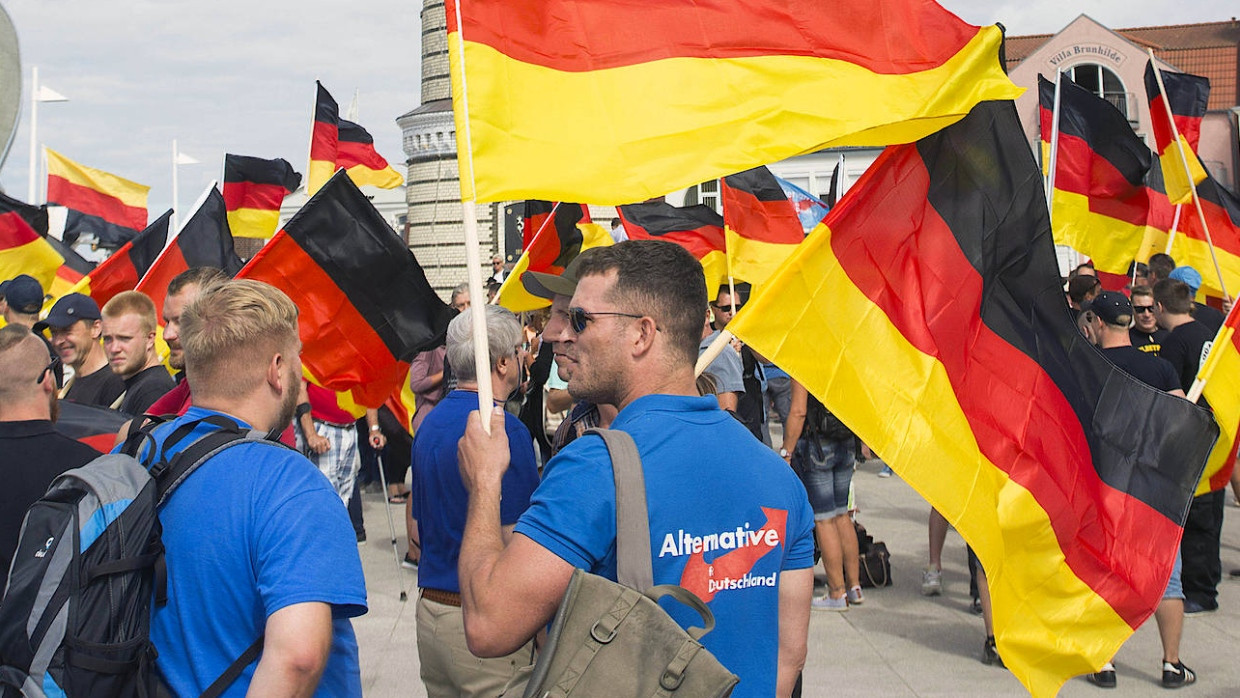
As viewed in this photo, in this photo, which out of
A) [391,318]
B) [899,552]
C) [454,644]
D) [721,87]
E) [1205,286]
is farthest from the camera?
[1205,286]

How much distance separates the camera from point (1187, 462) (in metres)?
4.59

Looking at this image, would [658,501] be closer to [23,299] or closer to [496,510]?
[496,510]

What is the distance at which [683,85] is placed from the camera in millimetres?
3371

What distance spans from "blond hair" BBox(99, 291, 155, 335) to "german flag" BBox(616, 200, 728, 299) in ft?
16.1

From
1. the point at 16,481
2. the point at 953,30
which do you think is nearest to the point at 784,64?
the point at 953,30

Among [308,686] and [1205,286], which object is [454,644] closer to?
[308,686]

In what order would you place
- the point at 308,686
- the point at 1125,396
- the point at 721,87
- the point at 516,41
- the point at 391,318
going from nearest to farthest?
the point at 308,686
the point at 516,41
the point at 721,87
the point at 1125,396
the point at 391,318

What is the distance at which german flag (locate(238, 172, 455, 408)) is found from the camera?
5754mm

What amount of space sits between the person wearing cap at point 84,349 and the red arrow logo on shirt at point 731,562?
4.13m

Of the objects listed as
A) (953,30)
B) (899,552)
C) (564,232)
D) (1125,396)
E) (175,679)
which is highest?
(953,30)

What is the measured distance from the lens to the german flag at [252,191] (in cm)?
1010

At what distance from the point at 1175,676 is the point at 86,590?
5.52 m

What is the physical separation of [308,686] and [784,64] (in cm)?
225

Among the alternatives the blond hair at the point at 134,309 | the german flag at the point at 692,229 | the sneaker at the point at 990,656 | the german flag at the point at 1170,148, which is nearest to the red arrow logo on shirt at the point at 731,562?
the blond hair at the point at 134,309
